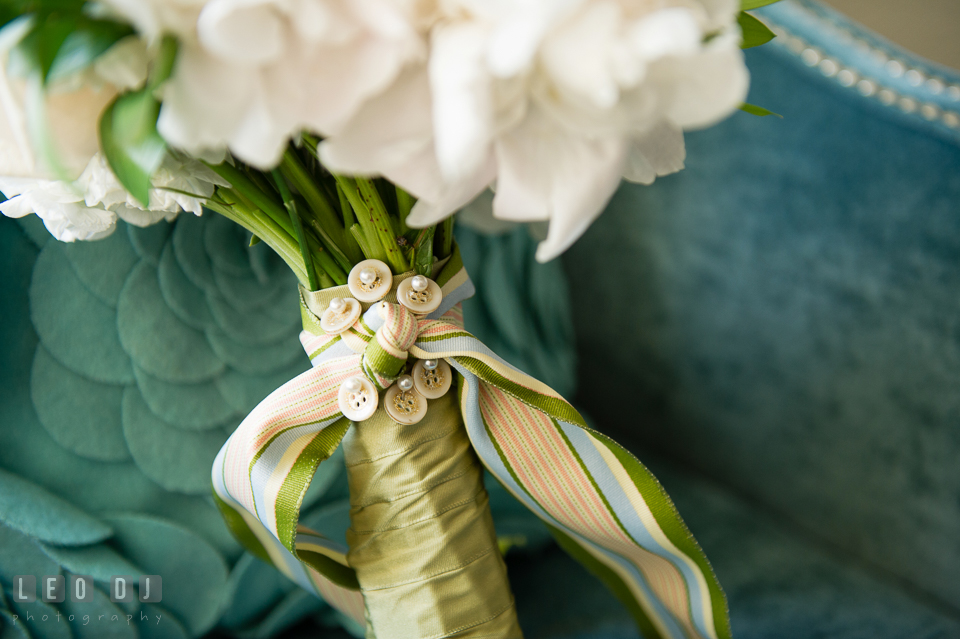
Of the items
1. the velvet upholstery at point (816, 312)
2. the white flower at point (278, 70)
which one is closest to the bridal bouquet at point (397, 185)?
the white flower at point (278, 70)

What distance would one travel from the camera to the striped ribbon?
389 mm

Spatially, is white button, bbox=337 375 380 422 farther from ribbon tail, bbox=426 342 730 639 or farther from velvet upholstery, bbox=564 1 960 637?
velvet upholstery, bbox=564 1 960 637

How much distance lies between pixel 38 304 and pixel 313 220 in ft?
0.84

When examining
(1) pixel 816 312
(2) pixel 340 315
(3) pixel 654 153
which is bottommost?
(1) pixel 816 312

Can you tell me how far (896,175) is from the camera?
600mm

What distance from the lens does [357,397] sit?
1.24 feet

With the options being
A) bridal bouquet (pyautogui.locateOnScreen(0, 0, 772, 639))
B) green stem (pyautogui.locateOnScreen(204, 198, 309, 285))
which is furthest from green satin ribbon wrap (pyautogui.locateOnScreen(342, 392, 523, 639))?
green stem (pyautogui.locateOnScreen(204, 198, 309, 285))

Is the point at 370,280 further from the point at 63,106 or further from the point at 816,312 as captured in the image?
the point at 816,312

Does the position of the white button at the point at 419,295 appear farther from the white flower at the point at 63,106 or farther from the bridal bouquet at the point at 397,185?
the white flower at the point at 63,106

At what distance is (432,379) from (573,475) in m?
0.12

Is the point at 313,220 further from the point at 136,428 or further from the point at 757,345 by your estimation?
the point at 757,345

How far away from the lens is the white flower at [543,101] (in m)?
0.24

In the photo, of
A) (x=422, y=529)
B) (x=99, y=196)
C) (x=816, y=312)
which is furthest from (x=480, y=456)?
(x=816, y=312)

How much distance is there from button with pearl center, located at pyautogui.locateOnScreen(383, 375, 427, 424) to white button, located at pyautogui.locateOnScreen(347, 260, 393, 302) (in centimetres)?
6
